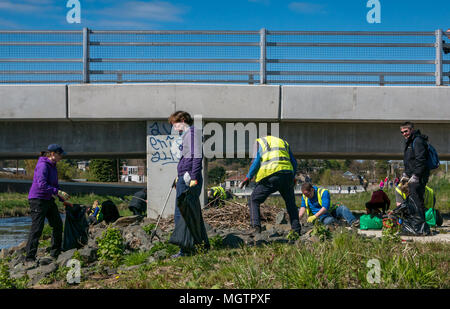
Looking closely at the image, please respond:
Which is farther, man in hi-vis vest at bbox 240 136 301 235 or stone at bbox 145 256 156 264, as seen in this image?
man in hi-vis vest at bbox 240 136 301 235

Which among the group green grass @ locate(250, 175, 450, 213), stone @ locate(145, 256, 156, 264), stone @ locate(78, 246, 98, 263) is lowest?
green grass @ locate(250, 175, 450, 213)

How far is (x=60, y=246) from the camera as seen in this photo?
818 cm

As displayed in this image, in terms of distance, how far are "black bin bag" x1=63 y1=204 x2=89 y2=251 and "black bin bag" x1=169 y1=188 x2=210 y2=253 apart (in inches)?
103

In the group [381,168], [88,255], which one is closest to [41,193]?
[88,255]

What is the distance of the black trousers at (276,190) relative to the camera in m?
7.45

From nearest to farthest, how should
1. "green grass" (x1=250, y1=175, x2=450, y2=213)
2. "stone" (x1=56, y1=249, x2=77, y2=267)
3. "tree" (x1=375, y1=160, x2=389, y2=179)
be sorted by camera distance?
"stone" (x1=56, y1=249, x2=77, y2=267), "green grass" (x1=250, y1=175, x2=450, y2=213), "tree" (x1=375, y1=160, x2=389, y2=179)

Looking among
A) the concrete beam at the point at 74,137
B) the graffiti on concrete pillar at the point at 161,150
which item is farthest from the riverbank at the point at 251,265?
the concrete beam at the point at 74,137

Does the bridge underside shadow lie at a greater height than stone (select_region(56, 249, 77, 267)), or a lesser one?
greater

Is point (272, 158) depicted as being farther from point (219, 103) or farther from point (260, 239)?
point (219, 103)

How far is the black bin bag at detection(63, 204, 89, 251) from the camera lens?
8.22 m

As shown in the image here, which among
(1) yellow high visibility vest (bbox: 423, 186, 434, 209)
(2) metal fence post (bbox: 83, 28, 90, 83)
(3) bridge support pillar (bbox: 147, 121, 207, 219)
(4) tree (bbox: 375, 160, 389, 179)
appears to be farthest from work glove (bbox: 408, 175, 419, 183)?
(4) tree (bbox: 375, 160, 389, 179)

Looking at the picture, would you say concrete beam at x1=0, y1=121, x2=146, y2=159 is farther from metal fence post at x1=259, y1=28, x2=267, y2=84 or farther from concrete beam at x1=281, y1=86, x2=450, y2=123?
concrete beam at x1=281, y1=86, x2=450, y2=123
